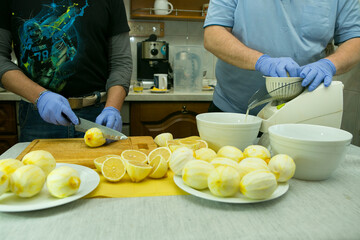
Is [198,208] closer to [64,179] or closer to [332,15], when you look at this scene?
[64,179]

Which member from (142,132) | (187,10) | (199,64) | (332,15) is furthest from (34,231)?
(187,10)

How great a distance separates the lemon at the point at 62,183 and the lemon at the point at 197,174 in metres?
0.22

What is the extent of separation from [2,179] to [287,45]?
1.12 m

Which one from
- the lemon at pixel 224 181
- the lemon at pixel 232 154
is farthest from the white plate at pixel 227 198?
the lemon at pixel 232 154

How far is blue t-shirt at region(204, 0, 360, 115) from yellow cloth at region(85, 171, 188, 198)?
0.65m

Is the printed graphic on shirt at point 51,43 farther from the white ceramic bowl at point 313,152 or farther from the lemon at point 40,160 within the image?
the white ceramic bowl at point 313,152

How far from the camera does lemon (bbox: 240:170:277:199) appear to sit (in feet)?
1.91

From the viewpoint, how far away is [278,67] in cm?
101

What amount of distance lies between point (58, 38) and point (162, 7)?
55.5 inches

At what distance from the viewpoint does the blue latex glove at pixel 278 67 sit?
998 mm

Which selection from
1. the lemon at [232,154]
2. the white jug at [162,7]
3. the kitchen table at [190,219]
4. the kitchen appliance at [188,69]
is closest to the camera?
the kitchen table at [190,219]

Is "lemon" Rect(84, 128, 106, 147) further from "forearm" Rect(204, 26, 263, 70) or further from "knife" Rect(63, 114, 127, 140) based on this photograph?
"forearm" Rect(204, 26, 263, 70)

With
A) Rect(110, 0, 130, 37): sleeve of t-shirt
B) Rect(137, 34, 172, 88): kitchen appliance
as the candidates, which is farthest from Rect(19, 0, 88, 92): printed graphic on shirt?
Rect(137, 34, 172, 88): kitchen appliance

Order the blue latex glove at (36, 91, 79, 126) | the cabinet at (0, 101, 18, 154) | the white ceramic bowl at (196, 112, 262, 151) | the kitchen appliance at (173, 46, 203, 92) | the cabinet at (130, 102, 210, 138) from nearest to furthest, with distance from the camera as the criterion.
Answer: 1. the white ceramic bowl at (196, 112, 262, 151)
2. the blue latex glove at (36, 91, 79, 126)
3. the cabinet at (0, 101, 18, 154)
4. the cabinet at (130, 102, 210, 138)
5. the kitchen appliance at (173, 46, 203, 92)
